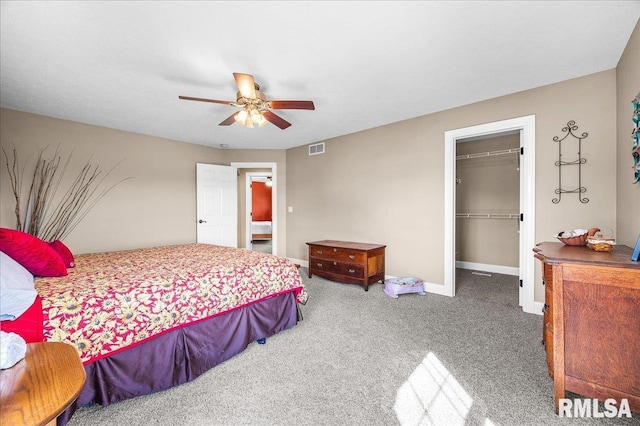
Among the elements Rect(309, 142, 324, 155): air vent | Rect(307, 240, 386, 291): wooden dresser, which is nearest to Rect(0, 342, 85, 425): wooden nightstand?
Rect(307, 240, 386, 291): wooden dresser

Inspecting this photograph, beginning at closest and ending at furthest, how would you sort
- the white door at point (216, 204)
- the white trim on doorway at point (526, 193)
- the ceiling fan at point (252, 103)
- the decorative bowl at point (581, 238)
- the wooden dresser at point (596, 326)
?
1. the wooden dresser at point (596, 326)
2. the decorative bowl at point (581, 238)
3. the ceiling fan at point (252, 103)
4. the white trim on doorway at point (526, 193)
5. the white door at point (216, 204)

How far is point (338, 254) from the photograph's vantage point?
4.08 meters

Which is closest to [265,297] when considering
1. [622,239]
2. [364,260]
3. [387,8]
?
[364,260]

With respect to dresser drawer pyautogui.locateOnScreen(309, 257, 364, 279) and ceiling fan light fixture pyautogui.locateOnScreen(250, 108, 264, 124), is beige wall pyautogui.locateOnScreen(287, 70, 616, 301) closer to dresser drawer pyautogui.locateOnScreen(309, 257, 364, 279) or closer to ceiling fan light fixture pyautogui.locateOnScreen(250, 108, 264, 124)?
dresser drawer pyautogui.locateOnScreen(309, 257, 364, 279)

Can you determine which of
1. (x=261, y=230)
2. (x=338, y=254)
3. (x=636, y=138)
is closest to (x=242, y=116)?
(x=338, y=254)

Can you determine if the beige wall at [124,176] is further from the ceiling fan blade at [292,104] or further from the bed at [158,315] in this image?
the ceiling fan blade at [292,104]

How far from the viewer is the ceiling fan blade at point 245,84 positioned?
213 cm

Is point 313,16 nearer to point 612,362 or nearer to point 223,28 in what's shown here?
point 223,28

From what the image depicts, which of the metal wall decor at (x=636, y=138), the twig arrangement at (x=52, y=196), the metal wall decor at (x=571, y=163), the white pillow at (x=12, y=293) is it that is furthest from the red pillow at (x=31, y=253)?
the metal wall decor at (x=571, y=163)

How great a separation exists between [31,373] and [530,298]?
375 centimetres

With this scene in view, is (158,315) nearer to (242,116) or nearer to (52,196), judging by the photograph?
(242,116)

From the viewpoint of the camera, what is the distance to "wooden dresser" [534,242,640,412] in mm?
1367

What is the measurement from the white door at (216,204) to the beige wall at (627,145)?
5.25m

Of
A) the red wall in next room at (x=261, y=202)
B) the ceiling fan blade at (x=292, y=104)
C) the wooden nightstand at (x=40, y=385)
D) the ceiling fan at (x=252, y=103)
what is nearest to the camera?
the wooden nightstand at (x=40, y=385)
